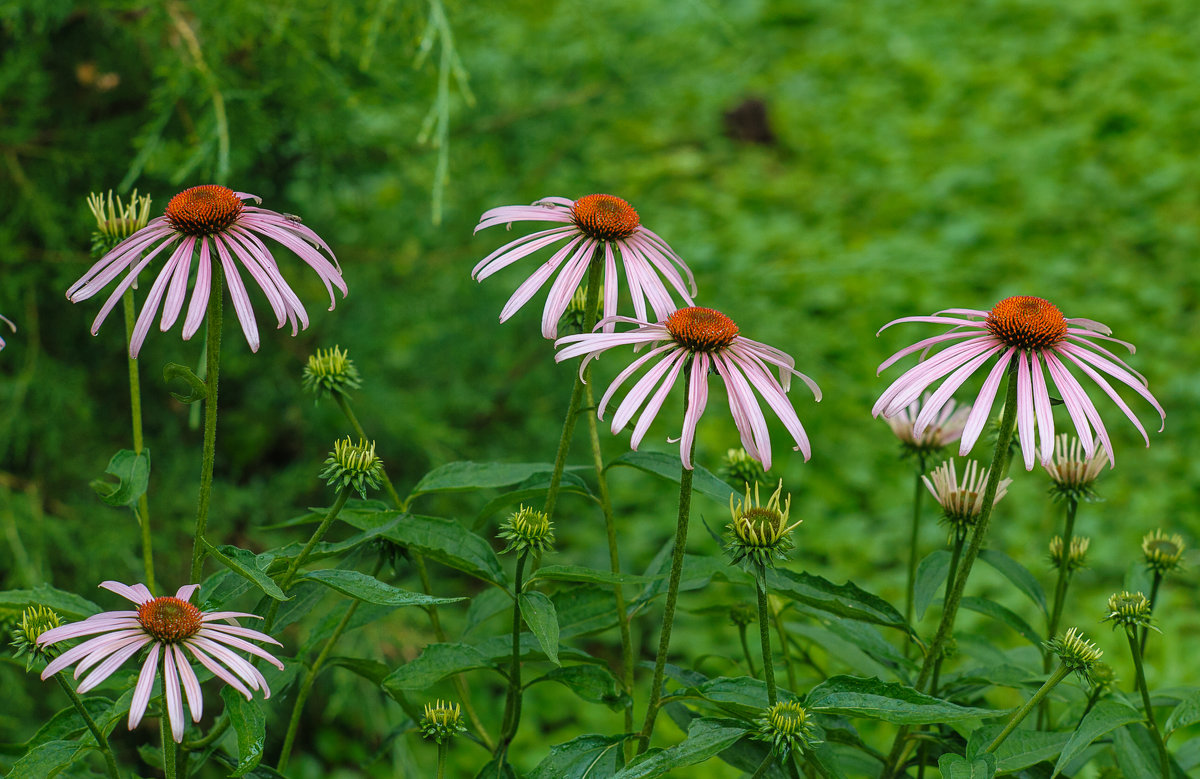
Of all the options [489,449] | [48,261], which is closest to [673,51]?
[489,449]

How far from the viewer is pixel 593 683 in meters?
0.85

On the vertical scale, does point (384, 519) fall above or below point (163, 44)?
below

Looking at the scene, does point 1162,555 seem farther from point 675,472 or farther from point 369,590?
point 369,590

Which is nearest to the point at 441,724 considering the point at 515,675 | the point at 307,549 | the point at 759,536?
the point at 515,675

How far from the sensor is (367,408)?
6.62ft

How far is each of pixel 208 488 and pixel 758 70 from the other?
3743 mm

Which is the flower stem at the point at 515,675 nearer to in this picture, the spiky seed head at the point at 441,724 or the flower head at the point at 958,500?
the spiky seed head at the point at 441,724

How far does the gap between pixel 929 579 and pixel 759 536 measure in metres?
0.27

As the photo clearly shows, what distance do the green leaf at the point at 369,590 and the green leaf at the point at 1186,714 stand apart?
55cm

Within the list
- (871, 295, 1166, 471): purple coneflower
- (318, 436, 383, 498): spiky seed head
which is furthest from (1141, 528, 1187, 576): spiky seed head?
(318, 436, 383, 498): spiky seed head

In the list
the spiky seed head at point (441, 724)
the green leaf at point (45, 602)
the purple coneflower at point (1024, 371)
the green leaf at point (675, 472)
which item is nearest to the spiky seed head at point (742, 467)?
the green leaf at point (675, 472)

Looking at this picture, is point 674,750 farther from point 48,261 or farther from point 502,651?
point 48,261

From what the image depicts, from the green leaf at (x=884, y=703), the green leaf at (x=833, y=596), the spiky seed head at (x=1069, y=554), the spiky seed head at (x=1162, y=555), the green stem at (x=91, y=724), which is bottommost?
the green stem at (x=91, y=724)

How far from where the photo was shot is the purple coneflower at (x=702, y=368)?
721 millimetres
